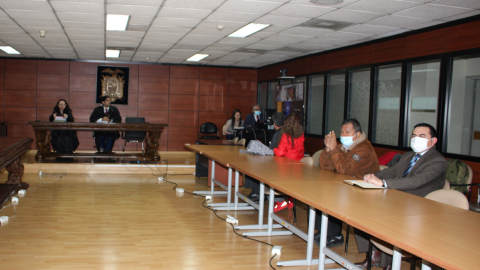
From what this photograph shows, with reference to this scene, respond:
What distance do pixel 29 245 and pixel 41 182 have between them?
3.53 metres

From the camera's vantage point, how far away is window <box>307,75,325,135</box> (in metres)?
8.51

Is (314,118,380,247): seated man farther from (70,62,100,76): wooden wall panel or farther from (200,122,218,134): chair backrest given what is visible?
(70,62,100,76): wooden wall panel

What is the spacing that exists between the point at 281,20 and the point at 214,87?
20.5 ft

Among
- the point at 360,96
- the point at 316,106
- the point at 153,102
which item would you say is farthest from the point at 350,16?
the point at 153,102

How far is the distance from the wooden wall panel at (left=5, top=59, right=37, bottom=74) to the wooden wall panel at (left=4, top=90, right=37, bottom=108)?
55cm

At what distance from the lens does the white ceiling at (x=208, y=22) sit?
15.7 feet

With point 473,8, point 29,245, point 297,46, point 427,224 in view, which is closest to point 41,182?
point 29,245

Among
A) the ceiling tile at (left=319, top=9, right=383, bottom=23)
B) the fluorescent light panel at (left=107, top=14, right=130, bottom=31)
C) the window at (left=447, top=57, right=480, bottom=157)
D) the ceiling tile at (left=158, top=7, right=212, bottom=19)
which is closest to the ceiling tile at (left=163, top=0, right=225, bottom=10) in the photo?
the ceiling tile at (left=158, top=7, right=212, bottom=19)

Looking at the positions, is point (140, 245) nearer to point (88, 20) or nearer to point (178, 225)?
point (178, 225)

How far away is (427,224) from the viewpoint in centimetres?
215

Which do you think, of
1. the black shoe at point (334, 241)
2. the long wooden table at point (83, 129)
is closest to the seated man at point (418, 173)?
the black shoe at point (334, 241)

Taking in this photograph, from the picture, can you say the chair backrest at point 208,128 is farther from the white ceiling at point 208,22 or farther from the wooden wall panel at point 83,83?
the wooden wall panel at point 83,83

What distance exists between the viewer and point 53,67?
10664 mm

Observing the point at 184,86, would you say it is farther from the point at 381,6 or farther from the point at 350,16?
the point at 381,6
